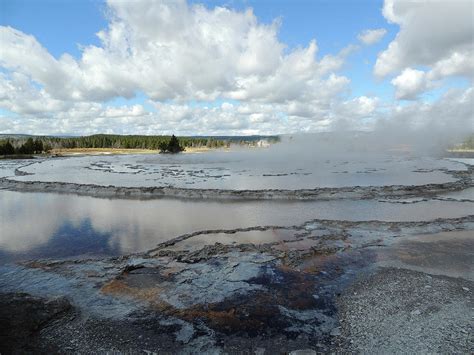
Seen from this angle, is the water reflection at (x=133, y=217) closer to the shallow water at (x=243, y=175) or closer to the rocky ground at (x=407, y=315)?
the shallow water at (x=243, y=175)

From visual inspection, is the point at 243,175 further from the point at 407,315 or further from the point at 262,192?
the point at 407,315

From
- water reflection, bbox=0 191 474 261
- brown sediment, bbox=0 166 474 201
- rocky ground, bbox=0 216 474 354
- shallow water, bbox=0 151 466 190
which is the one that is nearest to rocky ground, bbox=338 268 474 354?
rocky ground, bbox=0 216 474 354

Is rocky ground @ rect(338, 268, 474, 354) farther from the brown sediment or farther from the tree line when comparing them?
the tree line

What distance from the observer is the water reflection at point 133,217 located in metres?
12.3

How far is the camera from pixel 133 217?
17.0 metres

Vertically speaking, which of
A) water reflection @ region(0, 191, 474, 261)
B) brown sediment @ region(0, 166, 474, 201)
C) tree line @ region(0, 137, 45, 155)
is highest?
tree line @ region(0, 137, 45, 155)

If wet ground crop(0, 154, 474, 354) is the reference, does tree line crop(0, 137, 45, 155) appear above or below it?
above

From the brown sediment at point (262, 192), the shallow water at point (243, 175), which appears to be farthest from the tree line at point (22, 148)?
the brown sediment at point (262, 192)

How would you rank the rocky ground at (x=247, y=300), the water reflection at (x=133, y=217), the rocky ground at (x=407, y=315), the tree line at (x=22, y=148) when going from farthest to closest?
the tree line at (x=22, y=148)
the water reflection at (x=133, y=217)
the rocky ground at (x=247, y=300)
the rocky ground at (x=407, y=315)

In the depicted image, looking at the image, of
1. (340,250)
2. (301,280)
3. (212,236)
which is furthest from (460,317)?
(212,236)

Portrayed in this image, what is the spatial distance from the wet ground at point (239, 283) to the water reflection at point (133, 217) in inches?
5.0

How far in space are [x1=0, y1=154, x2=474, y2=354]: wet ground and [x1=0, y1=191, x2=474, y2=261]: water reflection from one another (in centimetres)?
13

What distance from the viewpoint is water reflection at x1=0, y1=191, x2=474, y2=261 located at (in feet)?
40.4

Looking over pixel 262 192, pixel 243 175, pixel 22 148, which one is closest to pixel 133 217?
pixel 262 192
